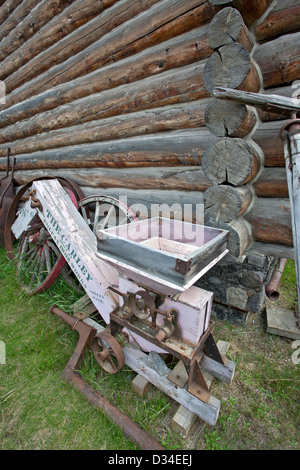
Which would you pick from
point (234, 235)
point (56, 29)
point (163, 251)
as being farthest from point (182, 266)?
point (56, 29)

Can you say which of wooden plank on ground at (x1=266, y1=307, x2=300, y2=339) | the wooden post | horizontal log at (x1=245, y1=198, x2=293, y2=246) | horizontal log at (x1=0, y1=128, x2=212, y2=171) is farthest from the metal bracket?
wooden plank on ground at (x1=266, y1=307, x2=300, y2=339)

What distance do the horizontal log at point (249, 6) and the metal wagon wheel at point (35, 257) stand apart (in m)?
2.13

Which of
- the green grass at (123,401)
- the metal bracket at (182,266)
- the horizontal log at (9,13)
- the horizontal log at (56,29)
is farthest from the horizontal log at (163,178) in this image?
the horizontal log at (9,13)

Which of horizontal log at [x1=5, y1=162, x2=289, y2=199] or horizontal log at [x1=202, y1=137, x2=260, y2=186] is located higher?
horizontal log at [x1=202, y1=137, x2=260, y2=186]

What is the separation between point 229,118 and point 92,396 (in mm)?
2095

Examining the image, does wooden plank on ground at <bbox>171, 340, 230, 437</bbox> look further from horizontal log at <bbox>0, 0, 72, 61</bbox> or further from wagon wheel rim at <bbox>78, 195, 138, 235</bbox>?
horizontal log at <bbox>0, 0, 72, 61</bbox>

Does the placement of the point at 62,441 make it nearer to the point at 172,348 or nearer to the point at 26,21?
the point at 172,348

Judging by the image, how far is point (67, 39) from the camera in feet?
10.2

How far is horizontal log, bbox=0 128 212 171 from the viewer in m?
2.04

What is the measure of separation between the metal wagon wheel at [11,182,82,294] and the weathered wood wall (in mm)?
940

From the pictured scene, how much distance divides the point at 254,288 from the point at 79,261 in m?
1.56

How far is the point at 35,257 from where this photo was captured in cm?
274

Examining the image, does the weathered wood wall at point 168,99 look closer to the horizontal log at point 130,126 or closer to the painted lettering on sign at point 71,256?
the horizontal log at point 130,126

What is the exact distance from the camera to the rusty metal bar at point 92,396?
1.25 meters
